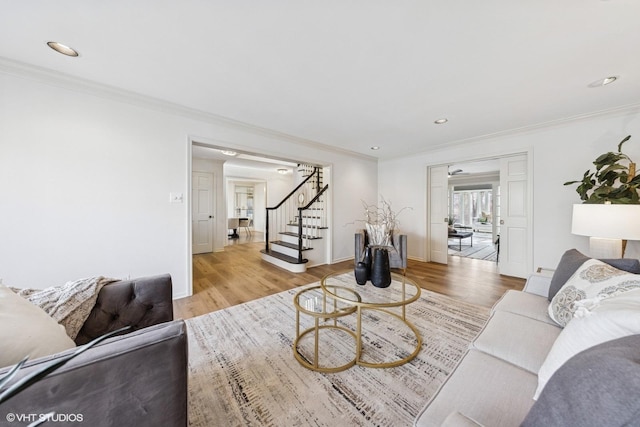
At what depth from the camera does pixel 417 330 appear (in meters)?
2.07

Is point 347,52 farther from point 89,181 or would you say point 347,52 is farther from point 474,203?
point 474,203

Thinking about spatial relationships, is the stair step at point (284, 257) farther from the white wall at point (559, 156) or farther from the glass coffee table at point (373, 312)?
the white wall at point (559, 156)

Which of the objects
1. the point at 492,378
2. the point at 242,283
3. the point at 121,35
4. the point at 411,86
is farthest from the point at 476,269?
the point at 121,35

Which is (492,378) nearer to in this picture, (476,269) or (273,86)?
(273,86)

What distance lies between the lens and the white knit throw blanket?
1.19m

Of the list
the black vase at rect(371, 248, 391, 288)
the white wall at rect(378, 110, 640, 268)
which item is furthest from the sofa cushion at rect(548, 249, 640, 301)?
the white wall at rect(378, 110, 640, 268)

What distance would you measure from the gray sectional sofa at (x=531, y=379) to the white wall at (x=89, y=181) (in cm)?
307

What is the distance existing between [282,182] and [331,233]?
3.98 m

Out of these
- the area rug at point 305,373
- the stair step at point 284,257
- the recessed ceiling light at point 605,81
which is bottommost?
the area rug at point 305,373

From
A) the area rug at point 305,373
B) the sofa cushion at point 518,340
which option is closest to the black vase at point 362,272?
the area rug at point 305,373

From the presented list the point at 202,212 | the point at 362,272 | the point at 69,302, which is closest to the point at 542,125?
the point at 362,272

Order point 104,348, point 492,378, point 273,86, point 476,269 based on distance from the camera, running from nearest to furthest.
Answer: point 104,348 < point 492,378 < point 273,86 < point 476,269

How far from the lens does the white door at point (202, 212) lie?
18.4 feet

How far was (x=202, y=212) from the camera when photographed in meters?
5.72
